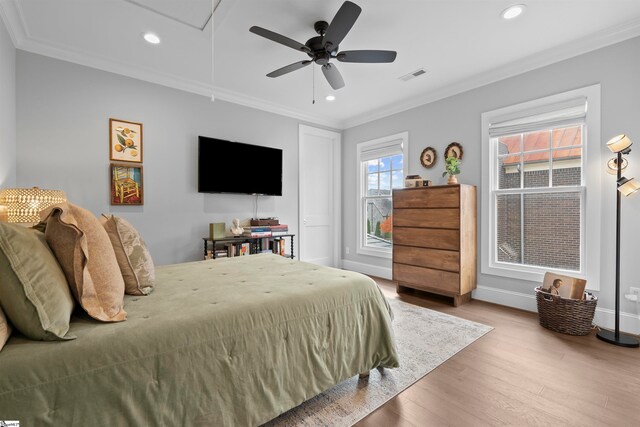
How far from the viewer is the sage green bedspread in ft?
2.94

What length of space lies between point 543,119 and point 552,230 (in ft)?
3.89

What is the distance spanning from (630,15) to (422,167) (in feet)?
7.42

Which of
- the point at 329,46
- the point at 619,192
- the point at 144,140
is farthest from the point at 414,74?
the point at 144,140

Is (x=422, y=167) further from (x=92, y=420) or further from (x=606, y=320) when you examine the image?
(x=92, y=420)

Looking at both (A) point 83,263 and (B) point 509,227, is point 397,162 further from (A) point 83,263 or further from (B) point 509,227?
(A) point 83,263

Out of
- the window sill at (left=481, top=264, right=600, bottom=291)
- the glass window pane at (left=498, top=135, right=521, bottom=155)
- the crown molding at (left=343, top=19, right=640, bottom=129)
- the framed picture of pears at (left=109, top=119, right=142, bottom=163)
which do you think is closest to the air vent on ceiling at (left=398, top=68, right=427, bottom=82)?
the crown molding at (left=343, top=19, right=640, bottom=129)

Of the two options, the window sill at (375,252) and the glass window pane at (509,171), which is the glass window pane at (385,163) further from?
the glass window pane at (509,171)

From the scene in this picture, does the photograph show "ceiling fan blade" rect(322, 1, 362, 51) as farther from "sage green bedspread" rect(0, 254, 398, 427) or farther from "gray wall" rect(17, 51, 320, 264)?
"gray wall" rect(17, 51, 320, 264)

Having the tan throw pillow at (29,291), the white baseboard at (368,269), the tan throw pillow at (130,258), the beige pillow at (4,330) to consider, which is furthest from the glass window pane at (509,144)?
the beige pillow at (4,330)

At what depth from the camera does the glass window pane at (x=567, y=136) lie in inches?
115

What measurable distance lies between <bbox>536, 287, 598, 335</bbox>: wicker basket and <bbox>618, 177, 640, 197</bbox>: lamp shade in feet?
3.10

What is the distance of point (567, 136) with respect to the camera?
9.81 ft

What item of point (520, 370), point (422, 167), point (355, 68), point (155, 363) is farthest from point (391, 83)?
point (155, 363)

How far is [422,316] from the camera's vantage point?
2986 millimetres
